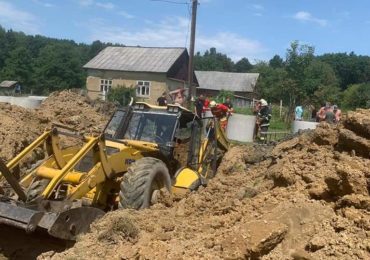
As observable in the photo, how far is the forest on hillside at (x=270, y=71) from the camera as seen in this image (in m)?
32.6

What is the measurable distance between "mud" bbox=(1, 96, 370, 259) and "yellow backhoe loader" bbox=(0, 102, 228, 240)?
1.19 ft

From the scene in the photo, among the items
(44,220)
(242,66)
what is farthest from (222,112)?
(242,66)

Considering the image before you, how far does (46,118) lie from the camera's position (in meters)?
15.3

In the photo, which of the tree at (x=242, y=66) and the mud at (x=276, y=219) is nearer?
the mud at (x=276, y=219)

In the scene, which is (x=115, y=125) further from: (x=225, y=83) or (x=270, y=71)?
(x=225, y=83)

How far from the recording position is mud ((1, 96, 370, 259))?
4.59 meters

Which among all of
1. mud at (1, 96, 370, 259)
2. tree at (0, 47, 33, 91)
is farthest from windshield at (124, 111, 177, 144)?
tree at (0, 47, 33, 91)

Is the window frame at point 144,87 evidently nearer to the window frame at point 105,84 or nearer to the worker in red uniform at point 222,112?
the window frame at point 105,84

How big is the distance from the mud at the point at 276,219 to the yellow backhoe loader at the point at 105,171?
364 millimetres

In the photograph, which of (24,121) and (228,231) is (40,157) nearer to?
(24,121)

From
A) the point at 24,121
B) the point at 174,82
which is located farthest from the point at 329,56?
the point at 24,121

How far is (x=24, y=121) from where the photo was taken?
14.2 metres

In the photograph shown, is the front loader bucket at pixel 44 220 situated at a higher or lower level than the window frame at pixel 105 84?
higher

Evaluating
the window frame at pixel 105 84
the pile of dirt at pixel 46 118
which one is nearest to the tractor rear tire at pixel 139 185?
the pile of dirt at pixel 46 118
